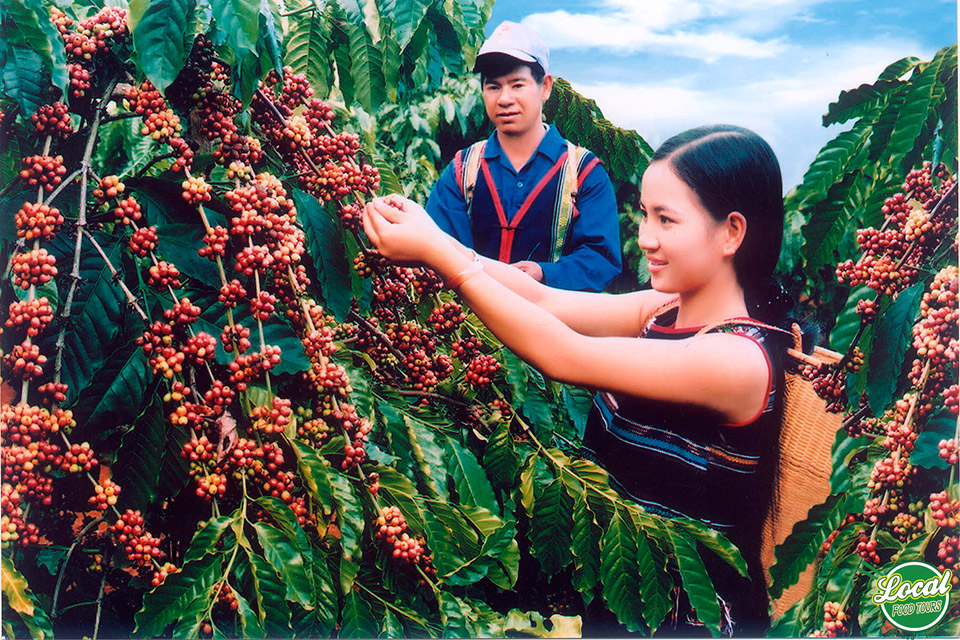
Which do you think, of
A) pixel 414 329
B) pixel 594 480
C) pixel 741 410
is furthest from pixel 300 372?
pixel 741 410

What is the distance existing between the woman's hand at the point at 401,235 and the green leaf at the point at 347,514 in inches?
20.2

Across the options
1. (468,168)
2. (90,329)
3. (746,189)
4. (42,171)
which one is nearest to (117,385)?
(90,329)

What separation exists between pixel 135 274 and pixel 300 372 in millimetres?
402

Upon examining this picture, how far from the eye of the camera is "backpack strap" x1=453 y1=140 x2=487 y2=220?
2.07 meters

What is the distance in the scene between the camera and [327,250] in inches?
67.6

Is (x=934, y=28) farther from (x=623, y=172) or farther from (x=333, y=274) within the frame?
(x=333, y=274)

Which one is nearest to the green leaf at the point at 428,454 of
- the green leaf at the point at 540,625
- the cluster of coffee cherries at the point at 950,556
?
the green leaf at the point at 540,625

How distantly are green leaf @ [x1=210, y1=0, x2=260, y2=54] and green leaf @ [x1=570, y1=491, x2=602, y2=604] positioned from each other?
1.26m

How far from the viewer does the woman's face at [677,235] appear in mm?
1847

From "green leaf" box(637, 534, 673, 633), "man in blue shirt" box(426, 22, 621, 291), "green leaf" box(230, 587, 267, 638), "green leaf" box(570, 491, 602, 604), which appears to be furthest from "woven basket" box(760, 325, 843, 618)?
"green leaf" box(230, 587, 267, 638)

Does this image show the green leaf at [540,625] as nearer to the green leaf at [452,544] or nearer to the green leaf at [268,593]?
the green leaf at [452,544]

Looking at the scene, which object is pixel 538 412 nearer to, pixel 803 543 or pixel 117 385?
pixel 803 543

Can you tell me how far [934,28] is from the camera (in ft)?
6.61

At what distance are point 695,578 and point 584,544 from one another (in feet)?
0.88
